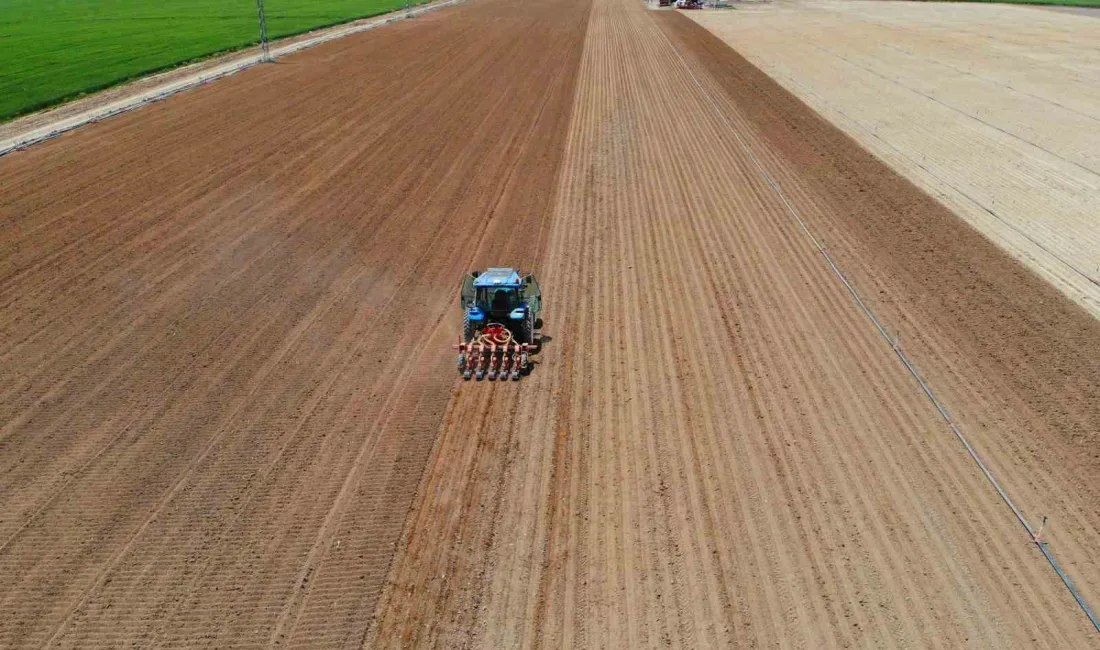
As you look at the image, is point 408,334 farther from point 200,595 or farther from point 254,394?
point 200,595

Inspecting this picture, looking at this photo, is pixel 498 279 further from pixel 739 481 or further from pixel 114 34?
pixel 114 34

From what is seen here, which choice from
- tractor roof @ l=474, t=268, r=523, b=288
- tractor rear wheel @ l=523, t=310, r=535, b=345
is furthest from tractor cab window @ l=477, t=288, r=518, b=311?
tractor rear wheel @ l=523, t=310, r=535, b=345

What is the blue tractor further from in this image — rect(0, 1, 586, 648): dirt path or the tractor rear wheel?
rect(0, 1, 586, 648): dirt path

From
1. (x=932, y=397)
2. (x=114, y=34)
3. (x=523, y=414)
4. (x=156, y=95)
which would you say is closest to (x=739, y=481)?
(x=523, y=414)

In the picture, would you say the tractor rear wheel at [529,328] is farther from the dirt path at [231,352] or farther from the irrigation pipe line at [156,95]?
the irrigation pipe line at [156,95]

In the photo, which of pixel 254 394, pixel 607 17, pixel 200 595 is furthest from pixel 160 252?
pixel 607 17

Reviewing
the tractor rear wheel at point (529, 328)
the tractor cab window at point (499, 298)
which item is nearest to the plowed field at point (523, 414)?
the tractor rear wheel at point (529, 328)

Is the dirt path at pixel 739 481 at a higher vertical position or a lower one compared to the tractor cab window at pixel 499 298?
lower
